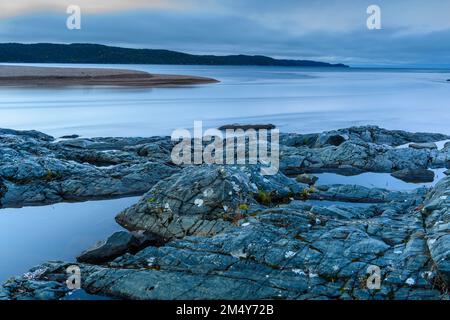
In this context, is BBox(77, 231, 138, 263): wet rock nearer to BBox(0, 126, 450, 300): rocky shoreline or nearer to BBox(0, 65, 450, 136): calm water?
BBox(0, 126, 450, 300): rocky shoreline

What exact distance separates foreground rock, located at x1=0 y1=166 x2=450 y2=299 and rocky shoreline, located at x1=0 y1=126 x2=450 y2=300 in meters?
0.03

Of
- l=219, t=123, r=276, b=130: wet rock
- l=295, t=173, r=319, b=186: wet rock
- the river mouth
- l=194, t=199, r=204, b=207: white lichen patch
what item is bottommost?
the river mouth

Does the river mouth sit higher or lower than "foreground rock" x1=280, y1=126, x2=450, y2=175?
lower

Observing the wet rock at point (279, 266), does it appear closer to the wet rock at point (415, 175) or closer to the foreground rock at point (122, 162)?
the foreground rock at point (122, 162)

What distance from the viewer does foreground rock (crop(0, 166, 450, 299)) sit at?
1053 centimetres

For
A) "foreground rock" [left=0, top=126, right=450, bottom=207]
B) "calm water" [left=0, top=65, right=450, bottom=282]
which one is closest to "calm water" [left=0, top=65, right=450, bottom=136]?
"calm water" [left=0, top=65, right=450, bottom=282]

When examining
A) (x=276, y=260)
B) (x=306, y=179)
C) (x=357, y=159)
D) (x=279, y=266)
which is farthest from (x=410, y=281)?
(x=357, y=159)

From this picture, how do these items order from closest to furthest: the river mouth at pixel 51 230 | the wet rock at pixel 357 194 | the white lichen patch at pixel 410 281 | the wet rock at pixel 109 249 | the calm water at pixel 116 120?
the white lichen patch at pixel 410 281, the wet rock at pixel 109 249, the river mouth at pixel 51 230, the calm water at pixel 116 120, the wet rock at pixel 357 194

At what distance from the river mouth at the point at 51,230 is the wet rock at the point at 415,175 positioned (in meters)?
14.6

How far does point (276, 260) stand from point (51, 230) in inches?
353

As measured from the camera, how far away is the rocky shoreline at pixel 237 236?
10766mm

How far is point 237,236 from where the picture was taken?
12727 millimetres

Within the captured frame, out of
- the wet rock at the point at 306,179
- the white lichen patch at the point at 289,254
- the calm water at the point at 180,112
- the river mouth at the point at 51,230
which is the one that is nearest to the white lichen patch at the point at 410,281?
the white lichen patch at the point at 289,254
